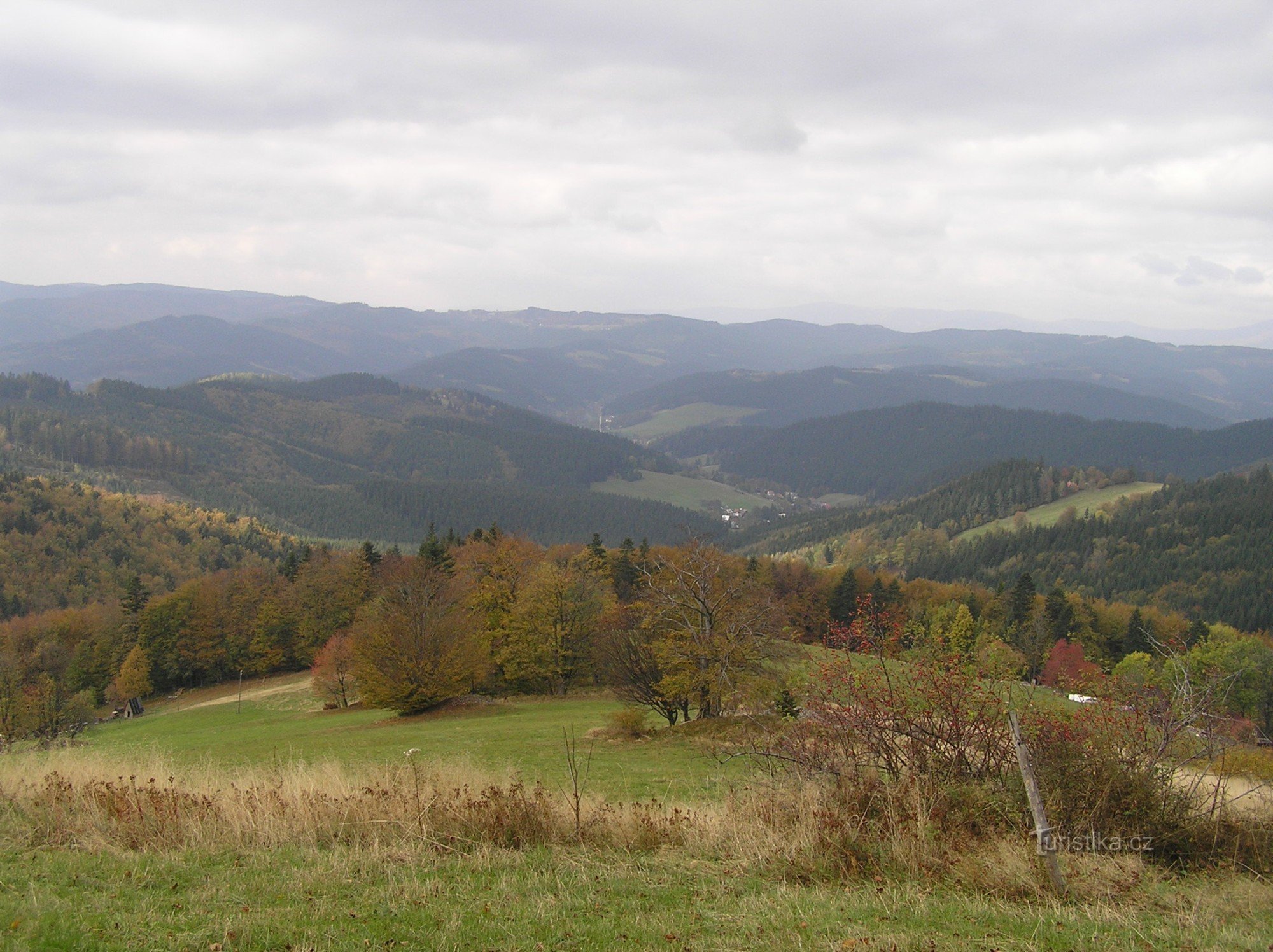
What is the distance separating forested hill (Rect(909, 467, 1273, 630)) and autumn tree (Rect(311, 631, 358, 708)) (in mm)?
93223

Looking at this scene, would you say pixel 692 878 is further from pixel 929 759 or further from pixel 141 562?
pixel 141 562

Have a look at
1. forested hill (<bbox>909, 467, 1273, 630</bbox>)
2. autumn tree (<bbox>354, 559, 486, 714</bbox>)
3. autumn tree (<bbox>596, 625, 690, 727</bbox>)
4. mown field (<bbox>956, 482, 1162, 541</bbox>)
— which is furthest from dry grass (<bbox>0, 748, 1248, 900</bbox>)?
mown field (<bbox>956, 482, 1162, 541</bbox>)

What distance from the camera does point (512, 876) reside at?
8.62 meters

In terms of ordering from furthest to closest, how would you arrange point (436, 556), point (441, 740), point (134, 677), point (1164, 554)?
point (1164, 554) < point (436, 556) < point (134, 677) < point (441, 740)

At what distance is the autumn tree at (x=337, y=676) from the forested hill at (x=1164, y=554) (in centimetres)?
9322

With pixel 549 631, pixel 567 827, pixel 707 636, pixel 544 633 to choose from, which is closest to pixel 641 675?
pixel 707 636

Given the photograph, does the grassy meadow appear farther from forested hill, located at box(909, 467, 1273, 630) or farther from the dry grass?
forested hill, located at box(909, 467, 1273, 630)

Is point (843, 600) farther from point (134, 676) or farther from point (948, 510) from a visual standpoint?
point (948, 510)

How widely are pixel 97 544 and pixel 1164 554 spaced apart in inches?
6388

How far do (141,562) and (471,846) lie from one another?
117 metres

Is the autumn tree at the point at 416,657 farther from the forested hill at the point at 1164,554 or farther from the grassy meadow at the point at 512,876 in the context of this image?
the forested hill at the point at 1164,554

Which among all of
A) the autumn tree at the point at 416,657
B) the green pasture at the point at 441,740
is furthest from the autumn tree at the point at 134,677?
the autumn tree at the point at 416,657

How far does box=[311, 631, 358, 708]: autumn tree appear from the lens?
44.5 meters

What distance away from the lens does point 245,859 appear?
9.40 metres
